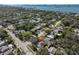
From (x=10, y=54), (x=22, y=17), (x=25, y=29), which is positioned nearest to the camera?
(x=10, y=54)

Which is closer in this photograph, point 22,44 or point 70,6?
point 22,44

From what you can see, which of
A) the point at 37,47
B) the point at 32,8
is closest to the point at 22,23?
the point at 32,8

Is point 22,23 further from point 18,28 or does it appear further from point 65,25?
point 65,25

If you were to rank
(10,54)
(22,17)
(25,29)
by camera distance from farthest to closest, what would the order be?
(22,17) → (25,29) → (10,54)

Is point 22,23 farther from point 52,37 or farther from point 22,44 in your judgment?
point 52,37
